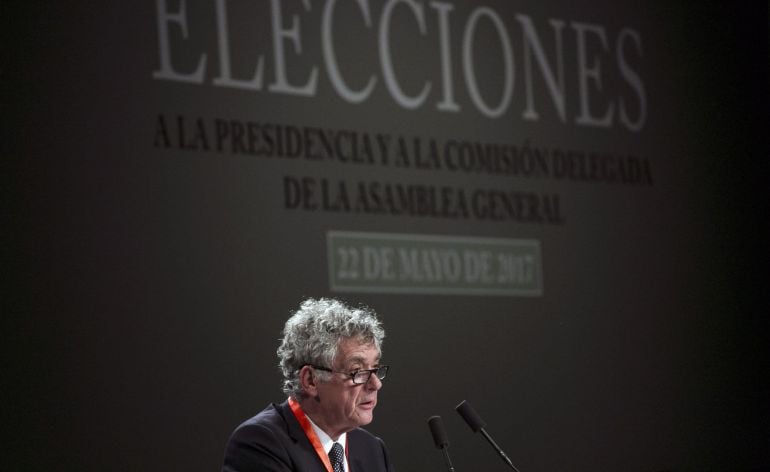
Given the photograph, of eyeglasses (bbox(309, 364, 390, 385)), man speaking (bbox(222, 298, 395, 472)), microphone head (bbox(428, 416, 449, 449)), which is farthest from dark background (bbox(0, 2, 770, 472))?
microphone head (bbox(428, 416, 449, 449))

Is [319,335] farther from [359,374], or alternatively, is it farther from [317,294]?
[317,294]

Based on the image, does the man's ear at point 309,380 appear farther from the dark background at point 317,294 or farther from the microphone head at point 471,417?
the dark background at point 317,294

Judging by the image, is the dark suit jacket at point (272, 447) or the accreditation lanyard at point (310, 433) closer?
the dark suit jacket at point (272, 447)

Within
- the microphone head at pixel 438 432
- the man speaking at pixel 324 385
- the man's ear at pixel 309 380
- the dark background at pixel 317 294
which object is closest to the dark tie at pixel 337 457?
the man speaking at pixel 324 385

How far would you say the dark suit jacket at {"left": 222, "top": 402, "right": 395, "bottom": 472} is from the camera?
344 centimetres

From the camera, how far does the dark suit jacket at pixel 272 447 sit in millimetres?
3443

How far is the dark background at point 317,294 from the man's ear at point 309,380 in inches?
58.1

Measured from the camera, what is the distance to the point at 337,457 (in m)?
3.67

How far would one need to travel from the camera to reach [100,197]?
4867 millimetres

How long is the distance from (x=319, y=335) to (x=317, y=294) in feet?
5.71

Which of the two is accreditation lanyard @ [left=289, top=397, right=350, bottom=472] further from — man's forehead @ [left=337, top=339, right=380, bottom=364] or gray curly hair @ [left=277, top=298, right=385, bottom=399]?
man's forehead @ [left=337, top=339, right=380, bottom=364]

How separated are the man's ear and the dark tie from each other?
20cm

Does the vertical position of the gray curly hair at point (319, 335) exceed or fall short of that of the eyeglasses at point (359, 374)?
it exceeds it

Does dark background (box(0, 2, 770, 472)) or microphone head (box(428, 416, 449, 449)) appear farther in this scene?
dark background (box(0, 2, 770, 472))
